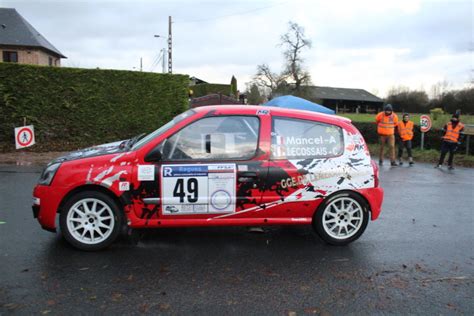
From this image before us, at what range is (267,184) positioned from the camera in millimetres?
4711

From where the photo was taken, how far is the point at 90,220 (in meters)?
4.53

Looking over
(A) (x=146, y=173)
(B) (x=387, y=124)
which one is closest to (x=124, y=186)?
(A) (x=146, y=173)

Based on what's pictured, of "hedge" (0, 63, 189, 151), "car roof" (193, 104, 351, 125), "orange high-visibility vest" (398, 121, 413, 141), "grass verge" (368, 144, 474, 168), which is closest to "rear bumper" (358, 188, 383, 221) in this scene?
"car roof" (193, 104, 351, 125)

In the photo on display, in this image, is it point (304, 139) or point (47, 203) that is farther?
point (304, 139)

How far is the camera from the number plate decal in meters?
4.52

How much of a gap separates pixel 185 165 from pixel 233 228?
58.5 inches

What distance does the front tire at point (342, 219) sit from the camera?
491 cm

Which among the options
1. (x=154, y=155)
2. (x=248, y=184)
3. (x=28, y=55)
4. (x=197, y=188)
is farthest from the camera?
(x=28, y=55)

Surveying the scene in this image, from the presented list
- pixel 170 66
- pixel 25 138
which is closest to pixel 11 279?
pixel 25 138

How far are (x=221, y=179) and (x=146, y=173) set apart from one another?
0.85 metres

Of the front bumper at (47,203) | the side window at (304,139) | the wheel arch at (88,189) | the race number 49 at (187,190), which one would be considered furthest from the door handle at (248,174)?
the front bumper at (47,203)

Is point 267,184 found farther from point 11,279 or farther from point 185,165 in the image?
point 11,279

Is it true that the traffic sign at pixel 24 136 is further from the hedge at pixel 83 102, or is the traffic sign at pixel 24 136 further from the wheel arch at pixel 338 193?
the wheel arch at pixel 338 193

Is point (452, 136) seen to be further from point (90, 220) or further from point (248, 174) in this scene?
point (90, 220)
